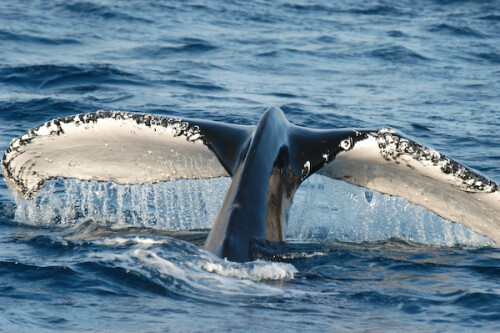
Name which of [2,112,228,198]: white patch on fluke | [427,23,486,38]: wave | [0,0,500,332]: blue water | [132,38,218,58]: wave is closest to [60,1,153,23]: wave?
[0,0,500,332]: blue water

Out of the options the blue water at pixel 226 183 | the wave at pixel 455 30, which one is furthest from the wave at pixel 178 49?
the wave at pixel 455 30

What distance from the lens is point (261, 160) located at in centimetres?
659

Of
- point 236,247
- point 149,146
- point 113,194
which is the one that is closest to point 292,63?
point 113,194

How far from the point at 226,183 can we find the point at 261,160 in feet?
4.15

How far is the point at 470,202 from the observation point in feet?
22.1

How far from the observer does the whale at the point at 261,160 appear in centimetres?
647

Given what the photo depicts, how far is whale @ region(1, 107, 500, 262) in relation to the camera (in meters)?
6.47

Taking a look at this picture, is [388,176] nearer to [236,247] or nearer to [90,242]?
[236,247]

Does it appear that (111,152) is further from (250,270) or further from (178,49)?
(178,49)

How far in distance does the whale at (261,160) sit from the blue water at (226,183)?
0.30 meters

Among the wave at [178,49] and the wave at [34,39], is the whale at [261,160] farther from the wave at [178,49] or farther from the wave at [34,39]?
the wave at [34,39]

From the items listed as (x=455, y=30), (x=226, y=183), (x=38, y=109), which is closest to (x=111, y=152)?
(x=226, y=183)

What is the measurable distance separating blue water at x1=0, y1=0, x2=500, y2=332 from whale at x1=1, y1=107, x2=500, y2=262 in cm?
30

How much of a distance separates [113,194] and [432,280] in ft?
15.5
